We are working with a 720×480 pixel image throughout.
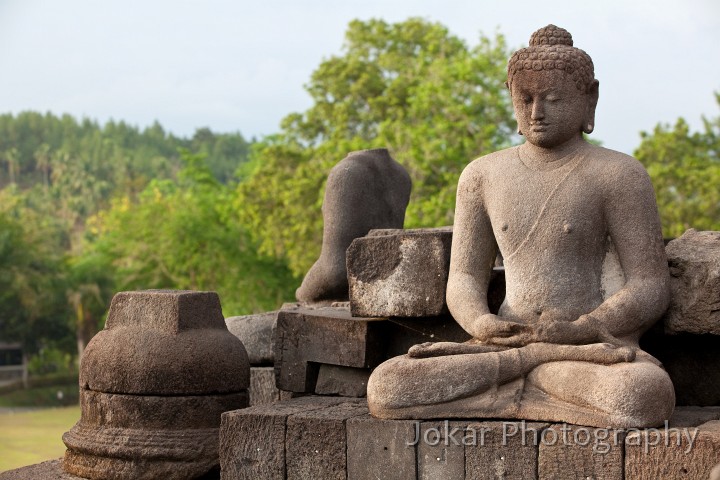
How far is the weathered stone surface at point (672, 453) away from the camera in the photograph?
174 inches

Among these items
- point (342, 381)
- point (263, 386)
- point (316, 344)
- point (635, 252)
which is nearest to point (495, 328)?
point (635, 252)

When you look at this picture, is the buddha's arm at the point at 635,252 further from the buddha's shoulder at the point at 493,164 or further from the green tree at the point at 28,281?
the green tree at the point at 28,281

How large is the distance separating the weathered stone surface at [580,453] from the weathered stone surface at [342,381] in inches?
64.3

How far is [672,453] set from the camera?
4477mm

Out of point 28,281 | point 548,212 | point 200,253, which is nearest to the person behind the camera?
point 548,212

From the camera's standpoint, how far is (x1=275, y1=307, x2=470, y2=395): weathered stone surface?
239 inches

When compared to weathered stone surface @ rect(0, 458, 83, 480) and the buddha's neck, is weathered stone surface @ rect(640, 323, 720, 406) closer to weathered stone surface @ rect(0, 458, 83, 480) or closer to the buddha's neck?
the buddha's neck

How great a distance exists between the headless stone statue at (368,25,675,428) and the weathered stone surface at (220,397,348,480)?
1.64 feet

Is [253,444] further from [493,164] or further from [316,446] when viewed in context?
[493,164]

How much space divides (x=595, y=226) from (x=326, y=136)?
67.1 feet

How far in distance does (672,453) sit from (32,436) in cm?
1892

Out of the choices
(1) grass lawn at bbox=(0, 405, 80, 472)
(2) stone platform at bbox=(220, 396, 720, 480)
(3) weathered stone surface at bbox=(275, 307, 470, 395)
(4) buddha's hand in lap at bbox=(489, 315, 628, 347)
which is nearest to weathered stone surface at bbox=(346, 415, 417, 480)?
(2) stone platform at bbox=(220, 396, 720, 480)

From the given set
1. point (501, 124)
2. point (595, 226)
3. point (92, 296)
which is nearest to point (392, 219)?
point (595, 226)

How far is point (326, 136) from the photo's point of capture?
25.5 meters
